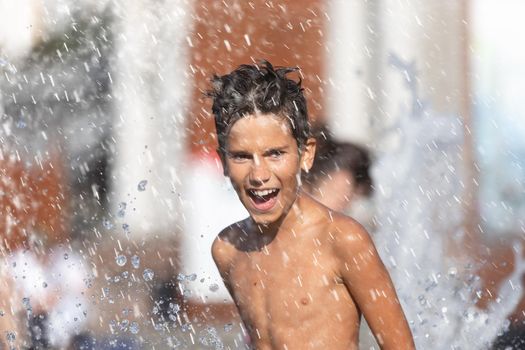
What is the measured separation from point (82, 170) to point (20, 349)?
5.12 meters

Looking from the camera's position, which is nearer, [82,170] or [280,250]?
[280,250]

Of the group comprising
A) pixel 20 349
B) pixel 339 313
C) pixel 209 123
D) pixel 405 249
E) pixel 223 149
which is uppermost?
pixel 223 149

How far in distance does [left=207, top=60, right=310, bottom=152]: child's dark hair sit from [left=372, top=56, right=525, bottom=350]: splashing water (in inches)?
86.0

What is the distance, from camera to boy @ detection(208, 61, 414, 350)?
9.15 feet

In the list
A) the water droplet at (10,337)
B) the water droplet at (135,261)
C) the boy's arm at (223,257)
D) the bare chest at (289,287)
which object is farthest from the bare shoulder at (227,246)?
the water droplet at (135,261)

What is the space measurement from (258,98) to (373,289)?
62 cm

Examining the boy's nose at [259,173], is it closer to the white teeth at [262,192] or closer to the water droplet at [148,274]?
the white teeth at [262,192]

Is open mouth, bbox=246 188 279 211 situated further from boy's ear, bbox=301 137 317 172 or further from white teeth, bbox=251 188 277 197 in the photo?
boy's ear, bbox=301 137 317 172

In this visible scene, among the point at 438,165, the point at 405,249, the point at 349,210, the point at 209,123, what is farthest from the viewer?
the point at 209,123

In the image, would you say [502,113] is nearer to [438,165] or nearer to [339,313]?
[438,165]

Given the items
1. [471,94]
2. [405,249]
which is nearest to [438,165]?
[471,94]

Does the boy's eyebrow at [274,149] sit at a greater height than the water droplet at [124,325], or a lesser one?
greater

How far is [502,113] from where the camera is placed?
9141mm

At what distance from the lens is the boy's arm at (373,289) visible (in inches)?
109
